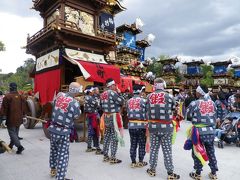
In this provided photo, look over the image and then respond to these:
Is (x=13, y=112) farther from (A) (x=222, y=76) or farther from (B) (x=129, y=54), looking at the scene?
(A) (x=222, y=76)

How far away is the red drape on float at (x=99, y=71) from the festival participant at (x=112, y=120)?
563 cm

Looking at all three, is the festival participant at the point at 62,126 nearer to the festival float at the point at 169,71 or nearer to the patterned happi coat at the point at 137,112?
the patterned happi coat at the point at 137,112

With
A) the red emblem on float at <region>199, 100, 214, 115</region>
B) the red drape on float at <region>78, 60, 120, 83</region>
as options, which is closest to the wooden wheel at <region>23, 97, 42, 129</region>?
the red drape on float at <region>78, 60, 120, 83</region>

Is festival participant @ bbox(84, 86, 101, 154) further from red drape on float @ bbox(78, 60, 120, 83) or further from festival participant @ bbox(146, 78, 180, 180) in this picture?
red drape on float @ bbox(78, 60, 120, 83)

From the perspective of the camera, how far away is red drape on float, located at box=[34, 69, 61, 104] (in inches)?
455

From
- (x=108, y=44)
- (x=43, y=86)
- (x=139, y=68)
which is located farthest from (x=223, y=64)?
(x=43, y=86)

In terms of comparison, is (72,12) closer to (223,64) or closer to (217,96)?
(217,96)

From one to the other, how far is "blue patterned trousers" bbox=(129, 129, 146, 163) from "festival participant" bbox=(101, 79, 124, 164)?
0.34 m

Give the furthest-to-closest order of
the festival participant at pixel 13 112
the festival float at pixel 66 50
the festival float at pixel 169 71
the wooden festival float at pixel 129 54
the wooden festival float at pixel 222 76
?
the wooden festival float at pixel 222 76, the festival float at pixel 169 71, the wooden festival float at pixel 129 54, the festival float at pixel 66 50, the festival participant at pixel 13 112

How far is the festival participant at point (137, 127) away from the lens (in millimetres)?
5129

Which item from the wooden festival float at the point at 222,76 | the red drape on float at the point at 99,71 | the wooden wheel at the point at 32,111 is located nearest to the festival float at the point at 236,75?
the wooden festival float at the point at 222,76

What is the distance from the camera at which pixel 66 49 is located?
38.6ft

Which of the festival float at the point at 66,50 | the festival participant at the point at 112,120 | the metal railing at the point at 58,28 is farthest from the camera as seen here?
the festival float at the point at 66,50

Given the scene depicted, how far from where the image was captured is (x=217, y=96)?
10430mm
